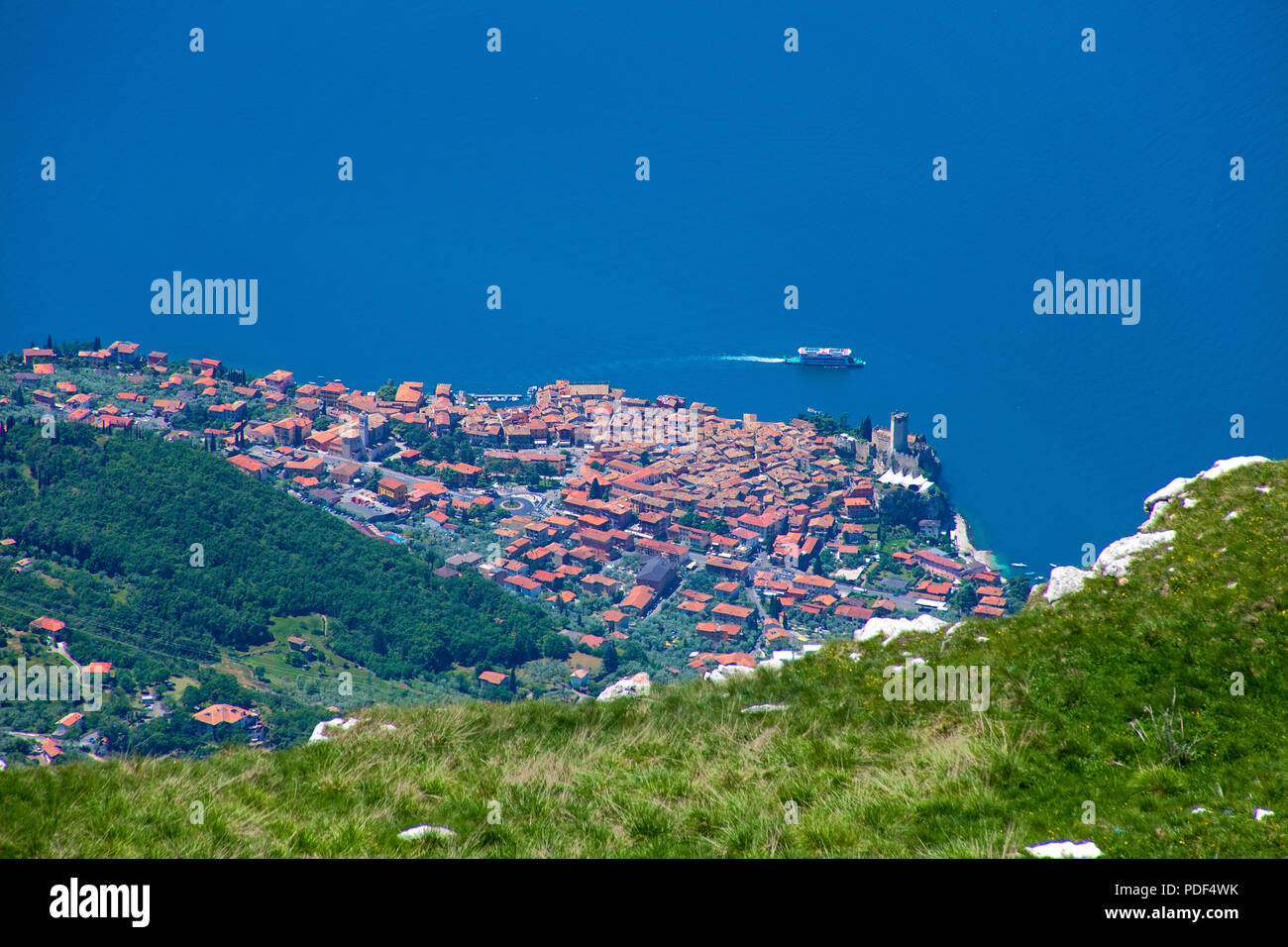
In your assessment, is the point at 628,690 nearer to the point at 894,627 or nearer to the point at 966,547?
the point at 894,627

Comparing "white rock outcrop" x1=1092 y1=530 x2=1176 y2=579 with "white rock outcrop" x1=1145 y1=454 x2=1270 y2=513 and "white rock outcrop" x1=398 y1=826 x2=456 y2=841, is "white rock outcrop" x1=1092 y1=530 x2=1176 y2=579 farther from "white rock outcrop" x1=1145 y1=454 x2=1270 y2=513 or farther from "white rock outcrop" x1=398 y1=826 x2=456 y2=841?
"white rock outcrop" x1=398 y1=826 x2=456 y2=841

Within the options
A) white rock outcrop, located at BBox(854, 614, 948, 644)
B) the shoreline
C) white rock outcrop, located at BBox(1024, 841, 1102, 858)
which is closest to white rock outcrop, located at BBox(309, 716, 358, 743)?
white rock outcrop, located at BBox(854, 614, 948, 644)

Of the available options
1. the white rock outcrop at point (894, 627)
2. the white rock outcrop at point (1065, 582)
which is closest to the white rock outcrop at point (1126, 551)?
the white rock outcrop at point (1065, 582)

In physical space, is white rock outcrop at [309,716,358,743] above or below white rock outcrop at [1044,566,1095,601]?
below

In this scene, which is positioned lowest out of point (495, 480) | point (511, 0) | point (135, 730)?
point (135, 730)
